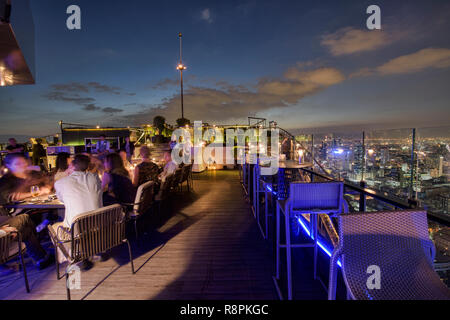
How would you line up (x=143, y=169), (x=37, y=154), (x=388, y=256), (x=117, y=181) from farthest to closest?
1. (x=37, y=154)
2. (x=143, y=169)
3. (x=117, y=181)
4. (x=388, y=256)

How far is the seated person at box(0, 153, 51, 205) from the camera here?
2787 mm

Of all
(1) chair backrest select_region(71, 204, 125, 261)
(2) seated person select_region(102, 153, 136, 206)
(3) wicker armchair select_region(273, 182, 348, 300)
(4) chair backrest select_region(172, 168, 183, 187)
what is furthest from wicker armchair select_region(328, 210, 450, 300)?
(4) chair backrest select_region(172, 168, 183, 187)

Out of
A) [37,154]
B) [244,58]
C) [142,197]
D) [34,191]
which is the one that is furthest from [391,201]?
[244,58]

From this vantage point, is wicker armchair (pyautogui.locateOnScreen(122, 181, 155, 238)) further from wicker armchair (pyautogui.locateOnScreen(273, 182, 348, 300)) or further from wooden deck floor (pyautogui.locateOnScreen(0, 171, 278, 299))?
wicker armchair (pyautogui.locateOnScreen(273, 182, 348, 300))

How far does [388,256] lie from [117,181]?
3736 millimetres

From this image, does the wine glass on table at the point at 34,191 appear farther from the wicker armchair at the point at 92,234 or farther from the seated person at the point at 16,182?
the wicker armchair at the point at 92,234

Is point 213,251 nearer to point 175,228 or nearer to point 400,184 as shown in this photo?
point 175,228

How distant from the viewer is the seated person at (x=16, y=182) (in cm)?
279

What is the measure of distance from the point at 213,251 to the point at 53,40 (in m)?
9.88

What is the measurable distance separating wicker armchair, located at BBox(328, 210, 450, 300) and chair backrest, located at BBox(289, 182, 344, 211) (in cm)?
66

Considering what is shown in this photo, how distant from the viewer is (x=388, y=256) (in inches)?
49.1

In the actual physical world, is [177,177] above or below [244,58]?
below

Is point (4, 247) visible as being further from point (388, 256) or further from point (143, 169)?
point (388, 256)

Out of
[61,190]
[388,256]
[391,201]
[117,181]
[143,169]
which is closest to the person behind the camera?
[388,256]
